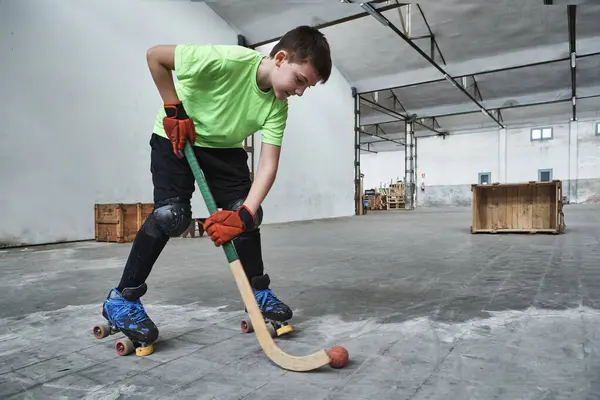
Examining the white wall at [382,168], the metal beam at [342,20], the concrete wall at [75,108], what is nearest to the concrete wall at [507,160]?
the white wall at [382,168]

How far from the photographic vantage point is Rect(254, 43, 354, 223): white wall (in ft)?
35.5

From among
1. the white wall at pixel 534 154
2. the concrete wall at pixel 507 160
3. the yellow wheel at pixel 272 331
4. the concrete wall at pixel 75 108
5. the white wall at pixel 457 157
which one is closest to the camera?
the yellow wheel at pixel 272 331

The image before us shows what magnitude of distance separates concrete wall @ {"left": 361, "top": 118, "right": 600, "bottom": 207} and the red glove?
2368 centimetres

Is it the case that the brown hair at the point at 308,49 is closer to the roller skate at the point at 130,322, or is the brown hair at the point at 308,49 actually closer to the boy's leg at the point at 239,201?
the boy's leg at the point at 239,201

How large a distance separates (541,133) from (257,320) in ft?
80.9

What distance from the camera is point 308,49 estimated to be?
4.85ft

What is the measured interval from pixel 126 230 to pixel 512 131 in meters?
22.3

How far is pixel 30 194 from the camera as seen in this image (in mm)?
5664

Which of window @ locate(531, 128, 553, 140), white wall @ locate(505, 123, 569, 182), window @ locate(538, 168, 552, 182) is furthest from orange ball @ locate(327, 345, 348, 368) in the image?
window @ locate(531, 128, 553, 140)

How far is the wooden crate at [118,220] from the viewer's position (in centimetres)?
603

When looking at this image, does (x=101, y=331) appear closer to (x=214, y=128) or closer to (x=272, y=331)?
(x=272, y=331)

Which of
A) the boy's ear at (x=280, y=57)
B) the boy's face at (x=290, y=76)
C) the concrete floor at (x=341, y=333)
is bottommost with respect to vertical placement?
the concrete floor at (x=341, y=333)

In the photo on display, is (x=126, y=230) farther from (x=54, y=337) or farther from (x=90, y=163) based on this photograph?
(x=54, y=337)

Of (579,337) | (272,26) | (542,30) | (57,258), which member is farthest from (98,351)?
(542,30)
